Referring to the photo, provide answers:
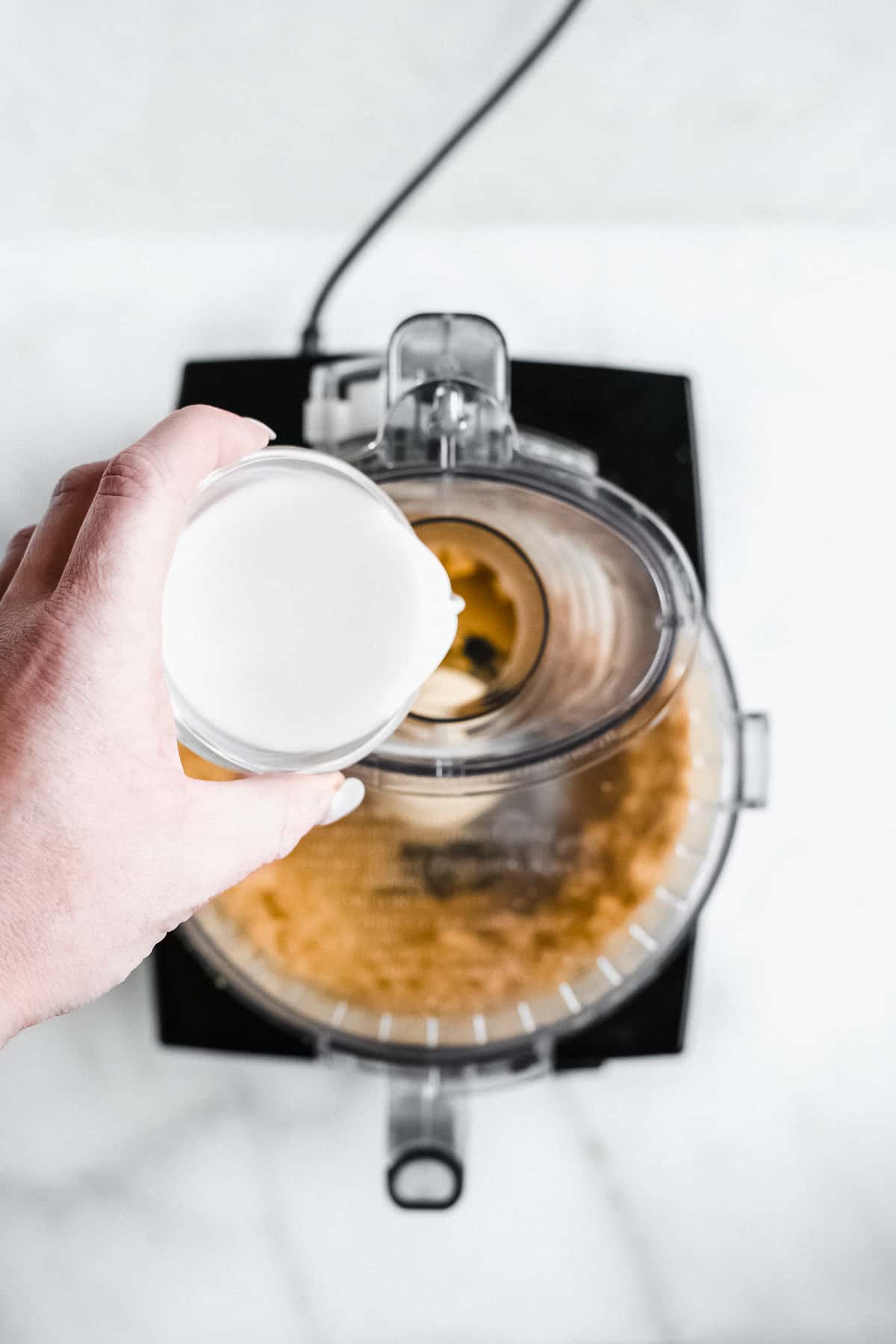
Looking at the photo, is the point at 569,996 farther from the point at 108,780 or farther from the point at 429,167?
the point at 429,167

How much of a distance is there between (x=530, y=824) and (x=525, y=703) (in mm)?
49

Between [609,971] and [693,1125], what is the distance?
133 mm

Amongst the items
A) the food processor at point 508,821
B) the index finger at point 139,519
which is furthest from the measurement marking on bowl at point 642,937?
the index finger at point 139,519

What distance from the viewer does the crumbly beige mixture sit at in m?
0.41

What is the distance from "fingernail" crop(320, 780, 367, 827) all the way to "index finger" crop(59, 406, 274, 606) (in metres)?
0.09

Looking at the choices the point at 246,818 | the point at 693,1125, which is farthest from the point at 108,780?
the point at 693,1125

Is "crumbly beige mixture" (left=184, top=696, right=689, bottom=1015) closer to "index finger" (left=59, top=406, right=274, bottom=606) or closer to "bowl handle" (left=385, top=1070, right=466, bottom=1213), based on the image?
"bowl handle" (left=385, top=1070, right=466, bottom=1213)

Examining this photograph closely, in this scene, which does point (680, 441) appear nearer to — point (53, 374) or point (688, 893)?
point (688, 893)

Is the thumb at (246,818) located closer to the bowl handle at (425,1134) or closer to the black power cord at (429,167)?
the bowl handle at (425,1134)

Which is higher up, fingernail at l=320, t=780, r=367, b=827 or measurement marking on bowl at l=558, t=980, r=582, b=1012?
fingernail at l=320, t=780, r=367, b=827

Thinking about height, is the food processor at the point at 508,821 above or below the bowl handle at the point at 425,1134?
above

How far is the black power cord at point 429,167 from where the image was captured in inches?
18.7

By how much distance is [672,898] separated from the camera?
0.41 meters

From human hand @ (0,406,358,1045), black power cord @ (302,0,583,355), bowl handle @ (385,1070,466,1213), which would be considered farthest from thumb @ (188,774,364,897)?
black power cord @ (302,0,583,355)
